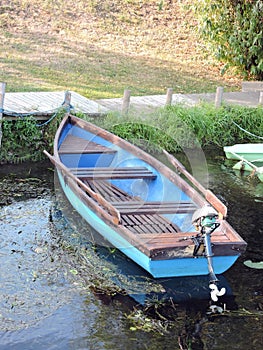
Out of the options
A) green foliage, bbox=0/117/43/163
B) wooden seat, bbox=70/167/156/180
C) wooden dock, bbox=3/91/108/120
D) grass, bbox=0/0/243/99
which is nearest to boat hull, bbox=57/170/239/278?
wooden seat, bbox=70/167/156/180

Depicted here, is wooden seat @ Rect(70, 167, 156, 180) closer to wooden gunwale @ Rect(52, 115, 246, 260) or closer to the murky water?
wooden gunwale @ Rect(52, 115, 246, 260)

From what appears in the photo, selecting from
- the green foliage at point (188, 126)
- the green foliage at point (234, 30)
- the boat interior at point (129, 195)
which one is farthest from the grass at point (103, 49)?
the boat interior at point (129, 195)

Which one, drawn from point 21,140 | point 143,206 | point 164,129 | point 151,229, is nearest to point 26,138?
point 21,140

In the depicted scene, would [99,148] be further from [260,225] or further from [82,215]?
[260,225]

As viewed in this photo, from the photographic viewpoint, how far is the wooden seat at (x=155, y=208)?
23.8 feet

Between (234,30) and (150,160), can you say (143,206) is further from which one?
(234,30)

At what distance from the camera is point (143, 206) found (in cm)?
748

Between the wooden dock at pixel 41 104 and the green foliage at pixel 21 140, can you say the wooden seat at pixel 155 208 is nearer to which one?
the green foliage at pixel 21 140

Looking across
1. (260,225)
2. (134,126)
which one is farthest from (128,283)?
(134,126)

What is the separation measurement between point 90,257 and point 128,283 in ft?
2.28

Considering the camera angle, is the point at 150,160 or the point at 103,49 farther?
the point at 103,49

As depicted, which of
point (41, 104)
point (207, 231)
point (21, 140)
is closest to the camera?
point (207, 231)

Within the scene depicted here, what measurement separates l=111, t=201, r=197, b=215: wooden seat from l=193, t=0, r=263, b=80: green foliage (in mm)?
8319

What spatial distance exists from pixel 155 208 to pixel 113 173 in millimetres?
1159
